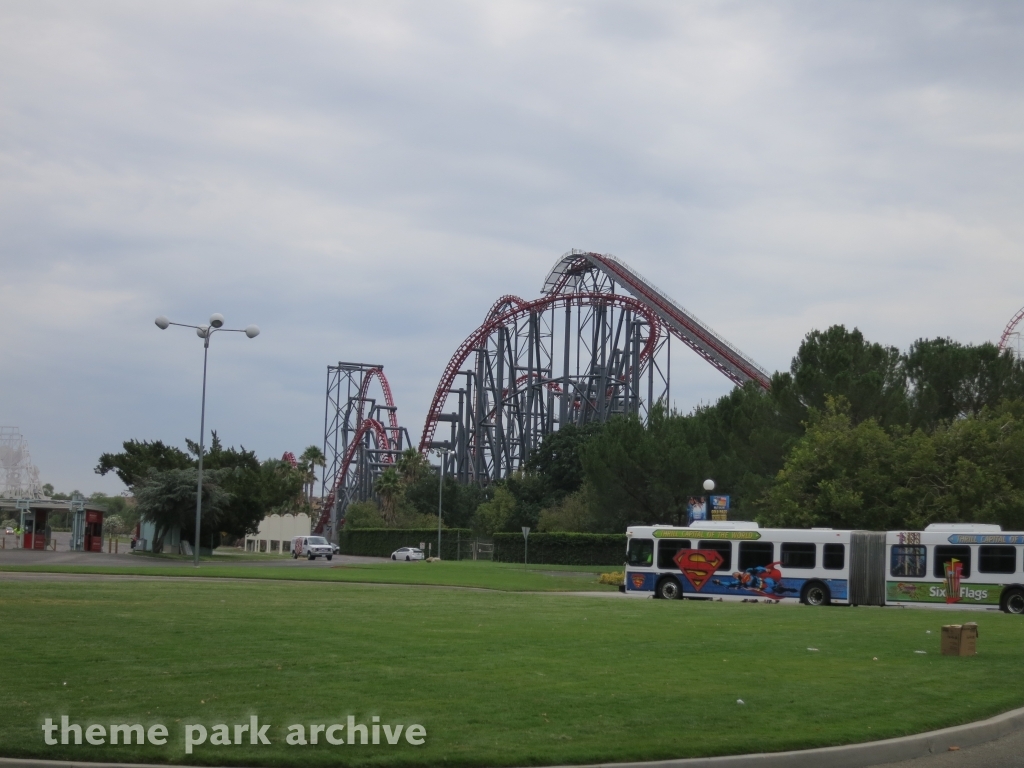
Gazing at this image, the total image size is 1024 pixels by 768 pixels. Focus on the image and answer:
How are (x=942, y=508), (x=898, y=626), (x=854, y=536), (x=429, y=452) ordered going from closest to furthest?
(x=898, y=626) → (x=854, y=536) → (x=942, y=508) → (x=429, y=452)

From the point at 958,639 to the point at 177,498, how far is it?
1898 inches

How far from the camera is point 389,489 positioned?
96625 mm

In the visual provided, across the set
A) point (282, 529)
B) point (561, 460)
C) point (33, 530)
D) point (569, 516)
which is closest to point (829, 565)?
point (569, 516)

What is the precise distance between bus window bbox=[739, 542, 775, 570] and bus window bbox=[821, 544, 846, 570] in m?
1.42

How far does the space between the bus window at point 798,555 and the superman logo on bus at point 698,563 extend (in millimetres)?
1852

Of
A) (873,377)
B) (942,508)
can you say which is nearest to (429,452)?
(873,377)

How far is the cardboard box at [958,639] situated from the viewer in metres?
15.3

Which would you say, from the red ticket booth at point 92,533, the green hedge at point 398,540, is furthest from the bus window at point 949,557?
the green hedge at point 398,540

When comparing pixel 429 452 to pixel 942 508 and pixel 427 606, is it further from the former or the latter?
pixel 427 606

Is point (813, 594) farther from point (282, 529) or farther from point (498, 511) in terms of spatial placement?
point (282, 529)

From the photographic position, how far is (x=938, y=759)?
9.20 meters

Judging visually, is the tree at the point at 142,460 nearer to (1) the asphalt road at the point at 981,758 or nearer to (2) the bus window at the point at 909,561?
(2) the bus window at the point at 909,561

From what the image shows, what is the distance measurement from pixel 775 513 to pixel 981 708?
32874 mm

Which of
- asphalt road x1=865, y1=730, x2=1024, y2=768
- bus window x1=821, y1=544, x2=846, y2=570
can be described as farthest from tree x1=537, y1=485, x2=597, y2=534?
asphalt road x1=865, y1=730, x2=1024, y2=768
